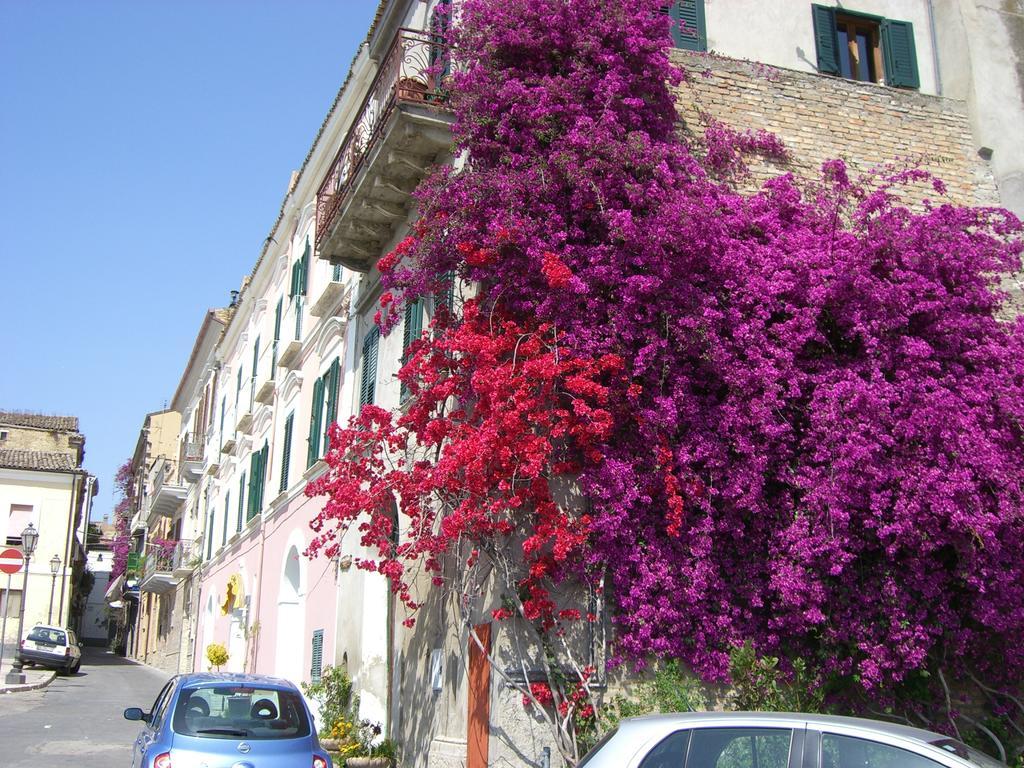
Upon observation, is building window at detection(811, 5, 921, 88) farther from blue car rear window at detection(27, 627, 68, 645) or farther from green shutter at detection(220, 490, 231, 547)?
blue car rear window at detection(27, 627, 68, 645)

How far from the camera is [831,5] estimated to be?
14.8 m

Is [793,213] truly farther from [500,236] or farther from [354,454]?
[354,454]

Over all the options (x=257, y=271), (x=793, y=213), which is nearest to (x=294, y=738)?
(x=793, y=213)

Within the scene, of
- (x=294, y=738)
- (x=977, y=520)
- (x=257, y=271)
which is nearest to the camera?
(x=294, y=738)

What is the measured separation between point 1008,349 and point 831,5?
6.16 m

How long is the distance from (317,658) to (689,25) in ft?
39.5

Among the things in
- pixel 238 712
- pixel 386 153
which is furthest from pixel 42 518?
pixel 238 712

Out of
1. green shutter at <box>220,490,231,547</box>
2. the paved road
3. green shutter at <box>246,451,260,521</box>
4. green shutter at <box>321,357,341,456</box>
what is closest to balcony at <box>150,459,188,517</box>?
green shutter at <box>220,490,231,547</box>

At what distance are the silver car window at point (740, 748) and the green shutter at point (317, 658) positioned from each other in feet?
41.8

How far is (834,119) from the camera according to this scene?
1407 cm

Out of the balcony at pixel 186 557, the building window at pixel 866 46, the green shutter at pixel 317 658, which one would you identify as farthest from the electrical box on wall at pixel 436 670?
the balcony at pixel 186 557

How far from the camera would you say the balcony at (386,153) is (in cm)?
1284

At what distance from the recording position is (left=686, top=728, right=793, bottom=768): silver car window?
18.2ft

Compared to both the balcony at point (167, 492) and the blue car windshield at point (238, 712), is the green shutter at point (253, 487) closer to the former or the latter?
the balcony at point (167, 492)
